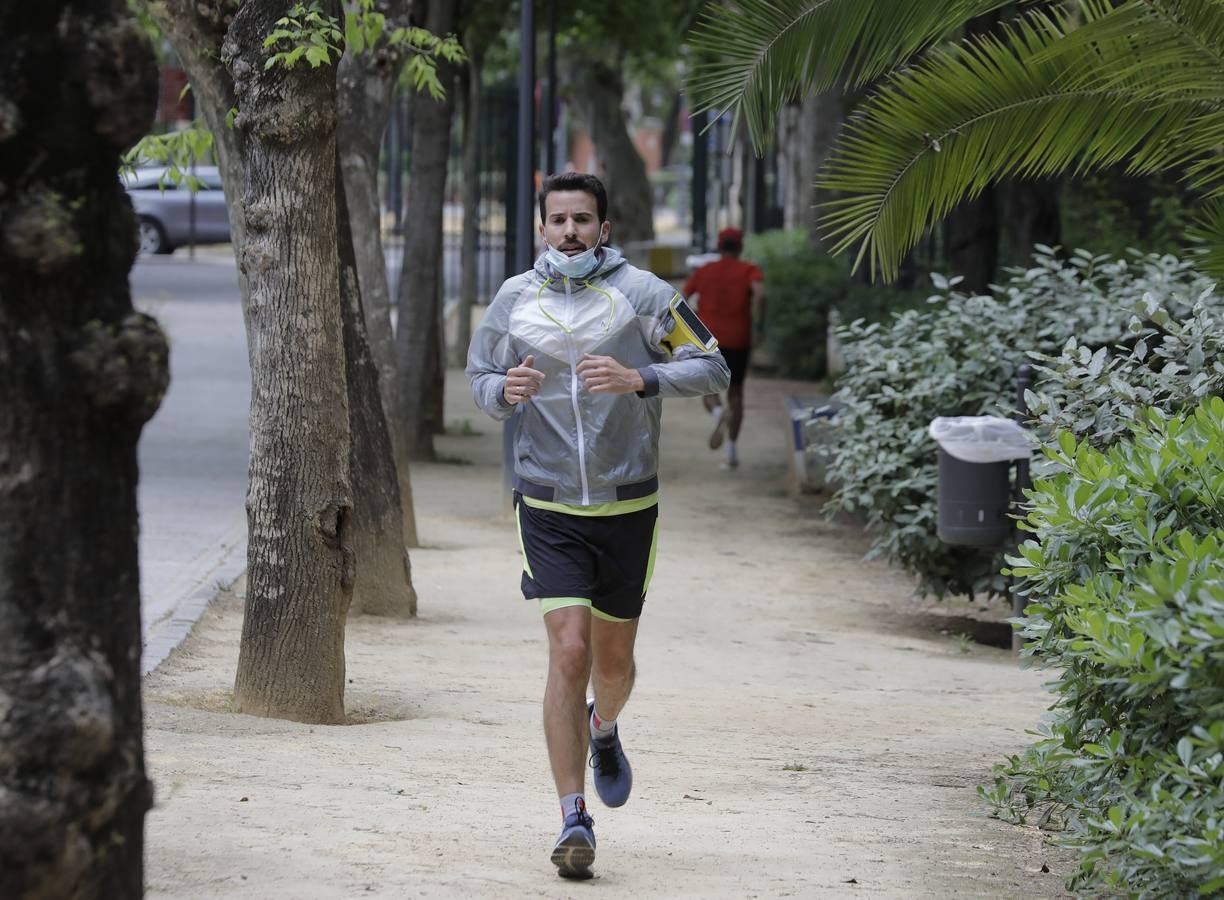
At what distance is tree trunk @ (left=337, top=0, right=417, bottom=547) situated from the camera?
10.8 meters

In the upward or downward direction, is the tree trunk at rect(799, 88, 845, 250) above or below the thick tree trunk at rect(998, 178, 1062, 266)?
above

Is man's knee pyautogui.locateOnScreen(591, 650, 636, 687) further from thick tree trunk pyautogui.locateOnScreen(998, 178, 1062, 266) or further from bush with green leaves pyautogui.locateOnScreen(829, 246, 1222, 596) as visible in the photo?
thick tree trunk pyautogui.locateOnScreen(998, 178, 1062, 266)

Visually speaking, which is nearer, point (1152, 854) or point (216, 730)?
point (1152, 854)

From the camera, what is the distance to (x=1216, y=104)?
6523 millimetres

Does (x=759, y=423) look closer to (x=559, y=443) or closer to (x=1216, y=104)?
(x=1216, y=104)

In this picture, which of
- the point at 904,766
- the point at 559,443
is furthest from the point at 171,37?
the point at 904,766

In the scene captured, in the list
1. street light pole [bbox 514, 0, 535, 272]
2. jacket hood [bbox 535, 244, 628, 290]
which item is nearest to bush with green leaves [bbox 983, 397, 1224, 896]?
jacket hood [bbox 535, 244, 628, 290]

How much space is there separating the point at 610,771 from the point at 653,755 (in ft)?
3.99

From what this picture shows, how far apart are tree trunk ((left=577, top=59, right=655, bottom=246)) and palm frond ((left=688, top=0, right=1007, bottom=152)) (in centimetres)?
2737

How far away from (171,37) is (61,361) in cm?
467

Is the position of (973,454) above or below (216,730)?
above

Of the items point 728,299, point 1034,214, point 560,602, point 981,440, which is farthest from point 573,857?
point 1034,214

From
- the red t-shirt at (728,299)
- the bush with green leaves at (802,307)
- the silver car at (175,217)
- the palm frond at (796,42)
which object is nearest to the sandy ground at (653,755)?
the palm frond at (796,42)

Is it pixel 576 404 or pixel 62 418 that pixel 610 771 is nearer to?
pixel 576 404
